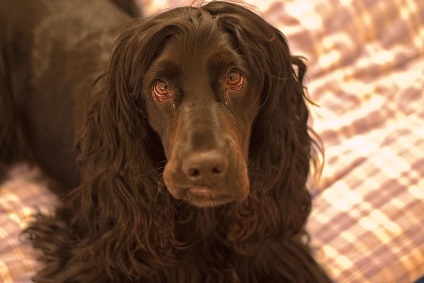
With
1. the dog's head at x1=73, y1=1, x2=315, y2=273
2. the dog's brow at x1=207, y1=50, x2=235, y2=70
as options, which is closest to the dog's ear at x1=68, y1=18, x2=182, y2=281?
the dog's head at x1=73, y1=1, x2=315, y2=273

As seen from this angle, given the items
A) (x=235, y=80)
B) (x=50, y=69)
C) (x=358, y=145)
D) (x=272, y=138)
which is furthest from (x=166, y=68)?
(x=358, y=145)

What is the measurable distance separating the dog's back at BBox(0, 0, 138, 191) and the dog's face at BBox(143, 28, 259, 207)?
0.70 m

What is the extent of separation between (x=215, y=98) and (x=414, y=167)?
3.64 ft

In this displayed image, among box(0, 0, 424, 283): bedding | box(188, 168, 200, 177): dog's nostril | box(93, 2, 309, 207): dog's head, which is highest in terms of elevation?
box(93, 2, 309, 207): dog's head

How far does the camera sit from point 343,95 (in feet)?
9.12

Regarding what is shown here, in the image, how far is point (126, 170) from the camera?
1820 mm

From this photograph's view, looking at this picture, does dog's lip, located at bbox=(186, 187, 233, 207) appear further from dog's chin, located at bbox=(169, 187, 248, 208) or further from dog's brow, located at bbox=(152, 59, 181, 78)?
dog's brow, located at bbox=(152, 59, 181, 78)

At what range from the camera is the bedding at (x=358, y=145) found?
2123mm

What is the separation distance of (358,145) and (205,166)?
1.24 m

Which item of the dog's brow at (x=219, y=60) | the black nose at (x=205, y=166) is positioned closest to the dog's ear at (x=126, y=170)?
the dog's brow at (x=219, y=60)

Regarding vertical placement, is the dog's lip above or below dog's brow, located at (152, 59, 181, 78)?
below

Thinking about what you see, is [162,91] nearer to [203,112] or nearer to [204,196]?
[203,112]

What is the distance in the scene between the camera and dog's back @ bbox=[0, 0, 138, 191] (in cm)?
232

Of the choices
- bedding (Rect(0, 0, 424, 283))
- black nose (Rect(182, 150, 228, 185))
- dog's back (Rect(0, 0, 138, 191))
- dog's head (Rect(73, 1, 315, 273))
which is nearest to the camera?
black nose (Rect(182, 150, 228, 185))
